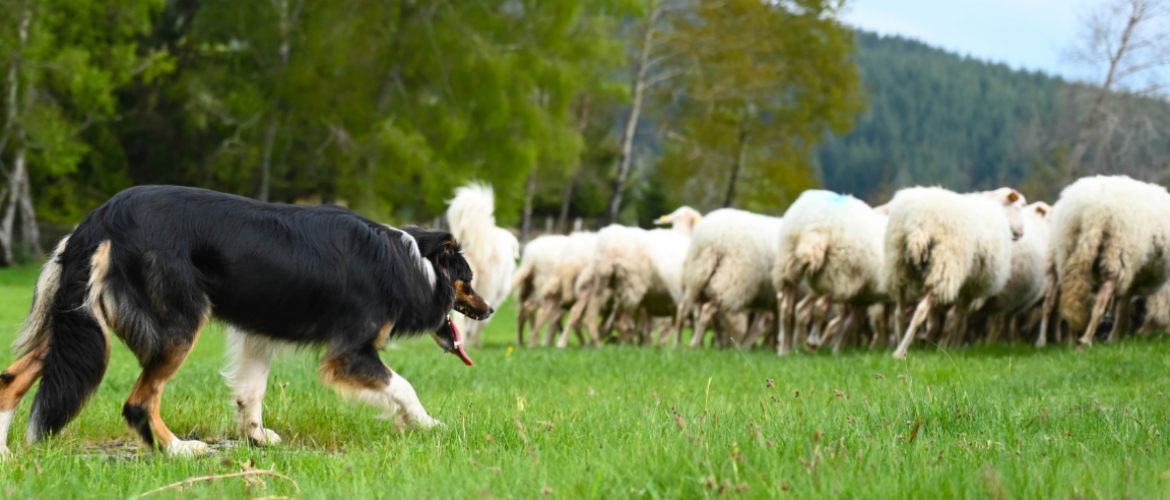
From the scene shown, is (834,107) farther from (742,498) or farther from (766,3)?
(742,498)

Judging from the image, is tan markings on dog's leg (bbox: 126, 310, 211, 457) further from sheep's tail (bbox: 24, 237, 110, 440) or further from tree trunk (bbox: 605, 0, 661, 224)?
tree trunk (bbox: 605, 0, 661, 224)

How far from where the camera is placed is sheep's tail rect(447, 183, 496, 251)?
40.3 feet

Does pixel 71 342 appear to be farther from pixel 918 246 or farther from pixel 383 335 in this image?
pixel 918 246

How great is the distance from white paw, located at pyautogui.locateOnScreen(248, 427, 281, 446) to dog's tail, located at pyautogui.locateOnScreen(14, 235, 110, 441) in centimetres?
90

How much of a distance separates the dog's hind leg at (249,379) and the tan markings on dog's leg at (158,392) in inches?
19.3

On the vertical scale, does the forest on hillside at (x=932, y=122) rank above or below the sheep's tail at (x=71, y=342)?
above

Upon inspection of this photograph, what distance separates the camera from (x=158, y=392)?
14.2ft

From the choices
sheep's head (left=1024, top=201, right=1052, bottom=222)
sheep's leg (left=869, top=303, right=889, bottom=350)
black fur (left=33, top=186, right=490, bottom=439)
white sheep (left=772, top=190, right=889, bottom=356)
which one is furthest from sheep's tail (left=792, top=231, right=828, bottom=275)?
black fur (left=33, top=186, right=490, bottom=439)

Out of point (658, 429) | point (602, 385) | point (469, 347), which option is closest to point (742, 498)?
point (658, 429)

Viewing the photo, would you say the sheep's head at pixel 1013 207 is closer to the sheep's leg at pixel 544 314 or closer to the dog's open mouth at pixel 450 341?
the dog's open mouth at pixel 450 341

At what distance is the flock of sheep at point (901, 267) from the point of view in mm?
9398

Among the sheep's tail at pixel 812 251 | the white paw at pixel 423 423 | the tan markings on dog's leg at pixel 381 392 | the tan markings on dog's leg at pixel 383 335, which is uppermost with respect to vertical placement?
the sheep's tail at pixel 812 251

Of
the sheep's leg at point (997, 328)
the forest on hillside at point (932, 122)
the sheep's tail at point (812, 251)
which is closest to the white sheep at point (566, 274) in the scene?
the sheep's tail at point (812, 251)

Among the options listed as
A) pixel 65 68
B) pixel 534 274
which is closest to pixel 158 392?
pixel 534 274
